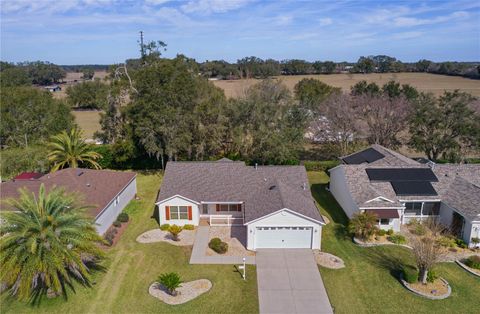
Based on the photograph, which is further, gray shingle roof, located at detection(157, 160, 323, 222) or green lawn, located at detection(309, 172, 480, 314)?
gray shingle roof, located at detection(157, 160, 323, 222)

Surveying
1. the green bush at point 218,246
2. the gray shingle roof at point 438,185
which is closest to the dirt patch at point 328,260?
the gray shingle roof at point 438,185

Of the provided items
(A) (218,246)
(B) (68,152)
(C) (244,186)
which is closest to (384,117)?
(C) (244,186)

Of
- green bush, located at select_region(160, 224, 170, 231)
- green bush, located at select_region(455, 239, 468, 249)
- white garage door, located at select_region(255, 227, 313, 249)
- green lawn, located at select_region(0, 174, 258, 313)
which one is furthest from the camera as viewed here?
green bush, located at select_region(160, 224, 170, 231)

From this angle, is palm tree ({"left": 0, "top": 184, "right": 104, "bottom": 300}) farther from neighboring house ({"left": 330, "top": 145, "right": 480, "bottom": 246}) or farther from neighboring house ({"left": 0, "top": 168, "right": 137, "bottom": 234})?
neighboring house ({"left": 330, "top": 145, "right": 480, "bottom": 246})

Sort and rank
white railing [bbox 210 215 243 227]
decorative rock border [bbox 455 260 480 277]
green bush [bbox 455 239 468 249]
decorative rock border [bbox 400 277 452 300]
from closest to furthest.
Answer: decorative rock border [bbox 400 277 452 300] → decorative rock border [bbox 455 260 480 277] → green bush [bbox 455 239 468 249] → white railing [bbox 210 215 243 227]

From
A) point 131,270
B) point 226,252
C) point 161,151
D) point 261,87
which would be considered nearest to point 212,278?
point 226,252

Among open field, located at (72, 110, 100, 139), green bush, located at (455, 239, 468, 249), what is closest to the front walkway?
green bush, located at (455, 239, 468, 249)

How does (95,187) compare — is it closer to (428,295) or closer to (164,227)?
(164,227)
